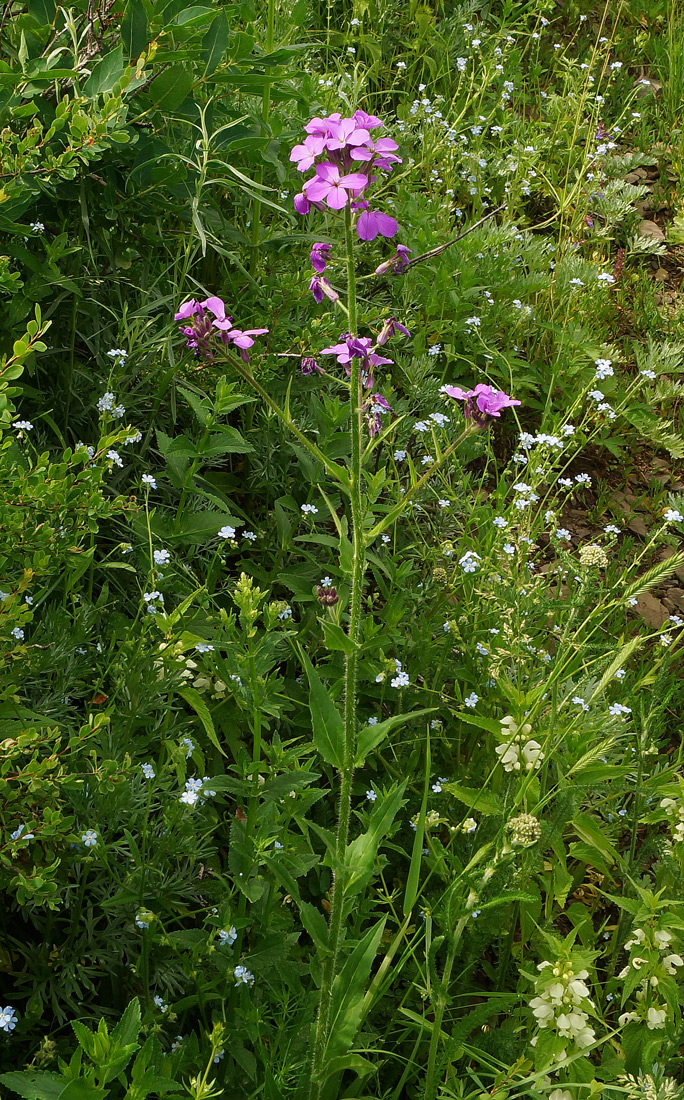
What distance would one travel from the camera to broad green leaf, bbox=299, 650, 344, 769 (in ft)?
4.50

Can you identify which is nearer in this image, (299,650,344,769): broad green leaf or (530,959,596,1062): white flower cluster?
(299,650,344,769): broad green leaf

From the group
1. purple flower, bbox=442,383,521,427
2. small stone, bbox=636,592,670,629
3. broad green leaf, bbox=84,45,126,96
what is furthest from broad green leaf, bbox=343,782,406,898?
small stone, bbox=636,592,670,629

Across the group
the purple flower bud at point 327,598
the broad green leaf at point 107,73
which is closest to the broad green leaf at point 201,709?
the purple flower bud at point 327,598

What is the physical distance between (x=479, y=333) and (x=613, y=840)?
66.2 inches

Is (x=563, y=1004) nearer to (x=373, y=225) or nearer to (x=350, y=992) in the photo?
(x=350, y=992)

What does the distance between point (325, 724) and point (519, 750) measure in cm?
65

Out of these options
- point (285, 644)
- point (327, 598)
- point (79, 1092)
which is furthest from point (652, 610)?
point (79, 1092)

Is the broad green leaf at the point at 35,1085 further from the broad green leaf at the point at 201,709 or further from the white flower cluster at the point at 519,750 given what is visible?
the white flower cluster at the point at 519,750

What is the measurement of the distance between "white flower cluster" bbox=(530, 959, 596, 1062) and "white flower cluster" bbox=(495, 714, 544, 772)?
15.4 inches

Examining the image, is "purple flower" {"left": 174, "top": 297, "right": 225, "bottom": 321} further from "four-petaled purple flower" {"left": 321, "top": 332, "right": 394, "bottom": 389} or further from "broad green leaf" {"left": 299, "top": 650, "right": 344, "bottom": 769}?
"broad green leaf" {"left": 299, "top": 650, "right": 344, "bottom": 769}

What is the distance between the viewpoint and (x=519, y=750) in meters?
1.90

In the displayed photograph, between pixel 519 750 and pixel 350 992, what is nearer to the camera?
pixel 350 992

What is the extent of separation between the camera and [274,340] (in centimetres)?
239

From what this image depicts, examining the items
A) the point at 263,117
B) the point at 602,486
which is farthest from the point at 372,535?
→ the point at 602,486
